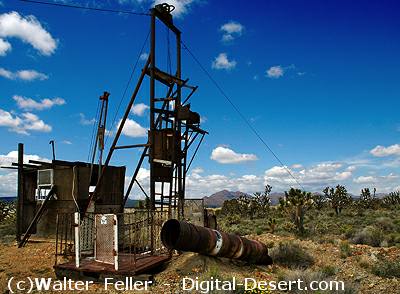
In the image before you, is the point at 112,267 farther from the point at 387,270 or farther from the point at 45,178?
the point at 45,178

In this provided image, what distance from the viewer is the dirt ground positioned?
11281 millimetres

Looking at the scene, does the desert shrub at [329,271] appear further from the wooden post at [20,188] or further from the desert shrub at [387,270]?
the wooden post at [20,188]

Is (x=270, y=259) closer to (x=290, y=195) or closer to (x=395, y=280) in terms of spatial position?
(x=395, y=280)

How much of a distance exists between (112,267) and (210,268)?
2826 millimetres

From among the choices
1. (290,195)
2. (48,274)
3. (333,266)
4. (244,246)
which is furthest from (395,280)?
(290,195)

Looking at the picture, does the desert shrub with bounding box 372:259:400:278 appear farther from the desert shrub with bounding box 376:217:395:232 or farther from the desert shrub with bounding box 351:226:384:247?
the desert shrub with bounding box 376:217:395:232

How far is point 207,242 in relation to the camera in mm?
11742

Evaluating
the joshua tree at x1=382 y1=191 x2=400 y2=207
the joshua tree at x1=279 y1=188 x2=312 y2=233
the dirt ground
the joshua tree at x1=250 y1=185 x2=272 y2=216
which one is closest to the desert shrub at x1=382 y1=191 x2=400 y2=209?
the joshua tree at x1=382 y1=191 x2=400 y2=207

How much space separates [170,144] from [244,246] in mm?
5149

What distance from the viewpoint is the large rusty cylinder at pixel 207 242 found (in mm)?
11102

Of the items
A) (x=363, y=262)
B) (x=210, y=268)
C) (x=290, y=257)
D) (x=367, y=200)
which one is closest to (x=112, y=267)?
(x=210, y=268)

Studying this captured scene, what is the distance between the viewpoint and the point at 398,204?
5628 centimetres

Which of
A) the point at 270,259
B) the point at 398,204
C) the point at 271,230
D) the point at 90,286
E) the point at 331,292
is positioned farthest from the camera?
the point at 398,204

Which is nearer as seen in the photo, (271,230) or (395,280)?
(395,280)
